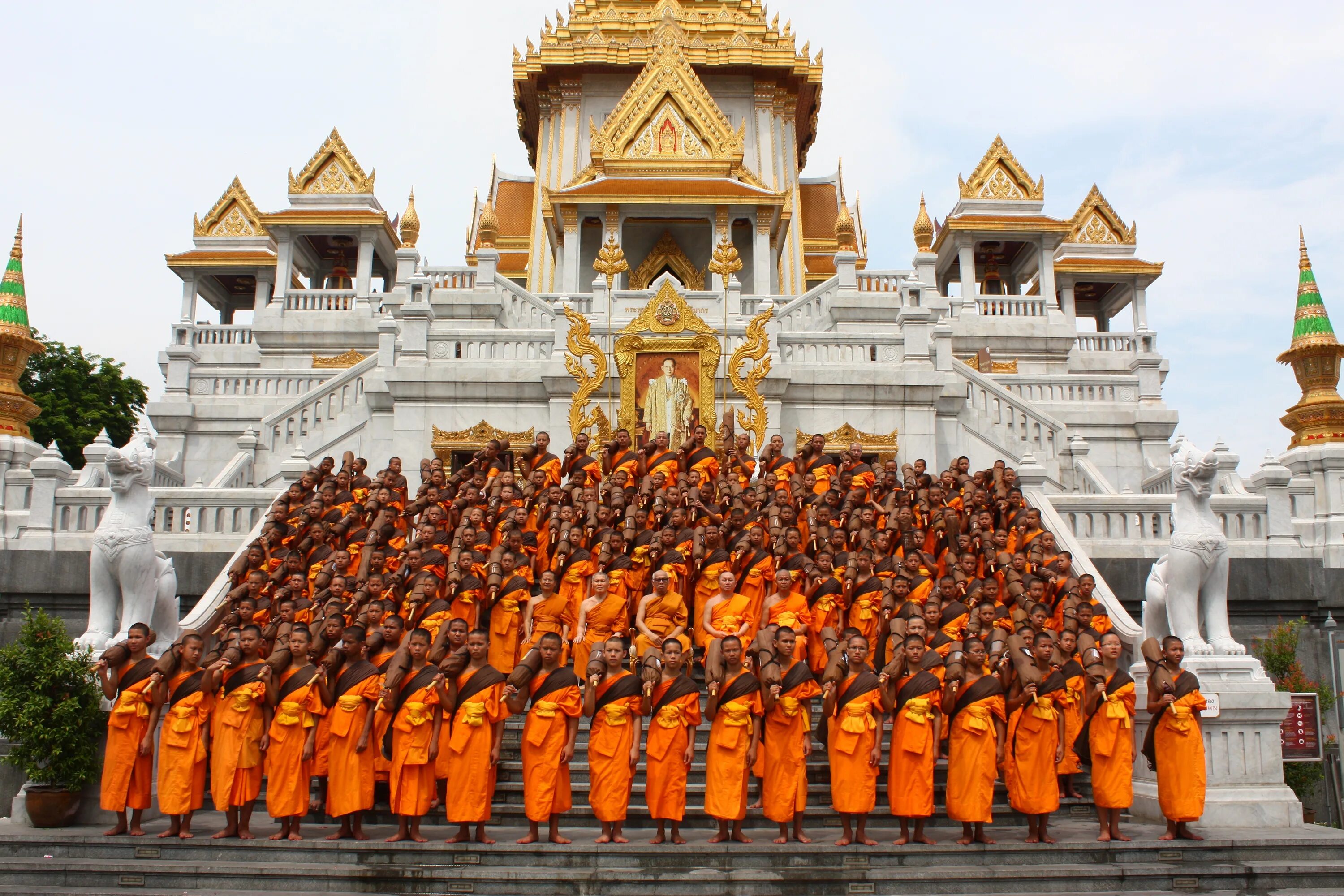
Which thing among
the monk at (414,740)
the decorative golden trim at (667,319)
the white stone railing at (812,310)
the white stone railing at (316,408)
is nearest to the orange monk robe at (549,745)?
the monk at (414,740)

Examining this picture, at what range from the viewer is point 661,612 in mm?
11500

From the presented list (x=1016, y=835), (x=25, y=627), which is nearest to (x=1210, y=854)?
(x=1016, y=835)

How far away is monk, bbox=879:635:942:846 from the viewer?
28.8 feet

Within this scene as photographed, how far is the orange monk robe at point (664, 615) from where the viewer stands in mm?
11422

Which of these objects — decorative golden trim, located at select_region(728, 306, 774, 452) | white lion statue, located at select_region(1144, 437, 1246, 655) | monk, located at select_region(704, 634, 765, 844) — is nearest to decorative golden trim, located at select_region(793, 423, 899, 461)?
decorative golden trim, located at select_region(728, 306, 774, 452)

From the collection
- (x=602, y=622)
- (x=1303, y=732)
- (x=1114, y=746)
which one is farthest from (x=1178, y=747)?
(x=602, y=622)

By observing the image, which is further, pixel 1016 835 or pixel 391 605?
pixel 391 605

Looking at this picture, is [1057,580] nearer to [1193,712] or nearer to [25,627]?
[1193,712]

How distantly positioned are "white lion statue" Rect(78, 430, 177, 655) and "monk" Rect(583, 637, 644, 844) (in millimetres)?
4455

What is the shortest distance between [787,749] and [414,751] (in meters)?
2.88

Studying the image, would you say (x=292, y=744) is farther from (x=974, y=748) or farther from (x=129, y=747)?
(x=974, y=748)

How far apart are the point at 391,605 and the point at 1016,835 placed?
611 cm

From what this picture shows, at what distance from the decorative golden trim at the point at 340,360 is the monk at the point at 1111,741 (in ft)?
66.2

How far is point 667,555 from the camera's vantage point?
473 inches
